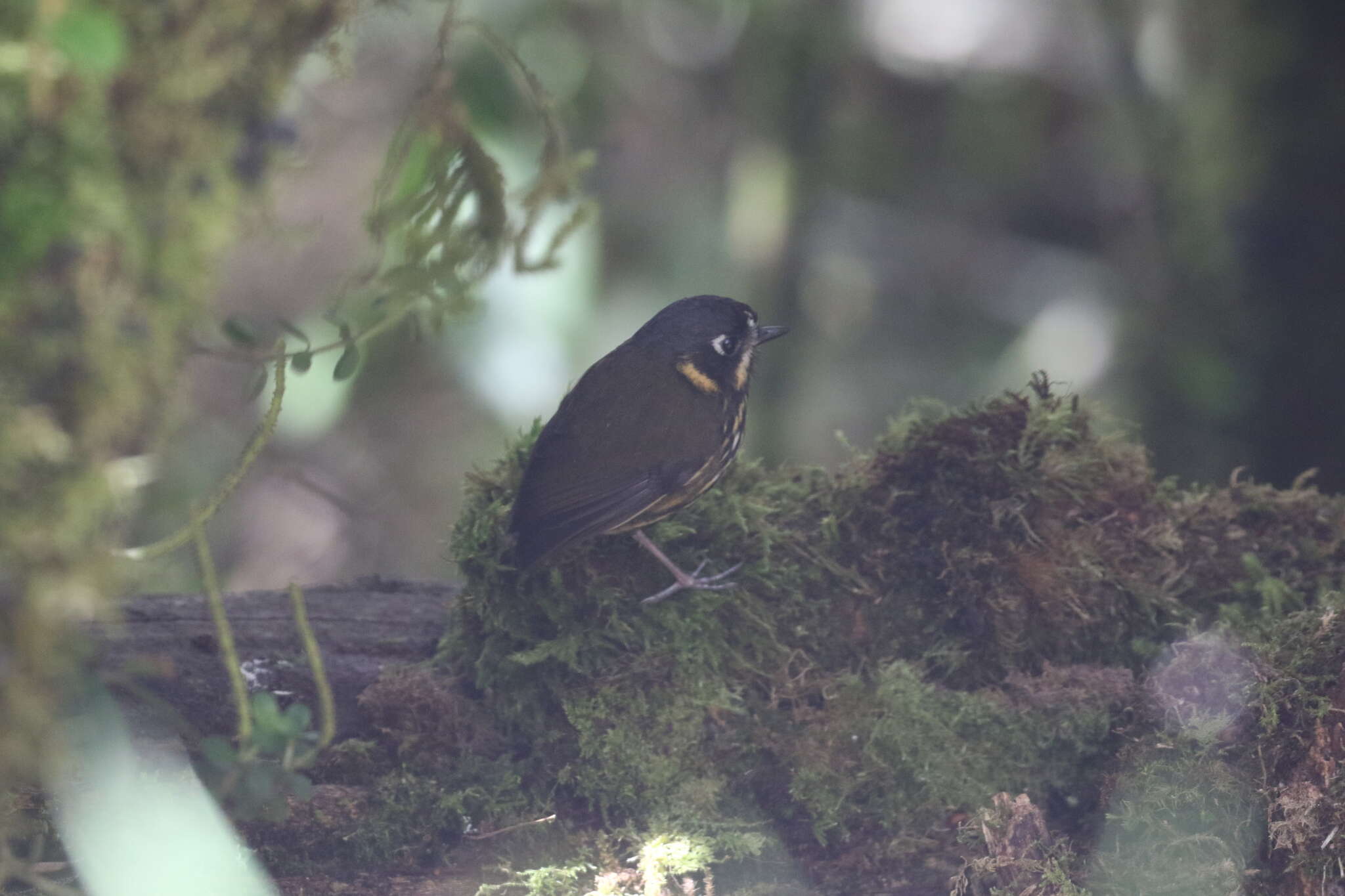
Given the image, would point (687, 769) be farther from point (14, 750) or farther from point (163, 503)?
point (163, 503)

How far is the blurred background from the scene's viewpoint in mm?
5129

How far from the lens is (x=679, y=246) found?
5730mm

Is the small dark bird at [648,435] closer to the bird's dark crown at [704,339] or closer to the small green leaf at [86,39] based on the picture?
the bird's dark crown at [704,339]

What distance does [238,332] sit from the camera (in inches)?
68.8

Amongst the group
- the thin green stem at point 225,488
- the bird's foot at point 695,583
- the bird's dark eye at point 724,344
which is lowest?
the thin green stem at point 225,488

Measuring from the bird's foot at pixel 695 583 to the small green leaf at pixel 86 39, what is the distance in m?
1.81

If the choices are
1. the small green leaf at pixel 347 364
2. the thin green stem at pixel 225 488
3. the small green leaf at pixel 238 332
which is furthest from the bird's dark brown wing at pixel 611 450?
the small green leaf at pixel 238 332

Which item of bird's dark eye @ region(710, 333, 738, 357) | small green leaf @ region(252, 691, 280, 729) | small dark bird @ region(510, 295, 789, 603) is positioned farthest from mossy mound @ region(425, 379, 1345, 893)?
small green leaf @ region(252, 691, 280, 729)

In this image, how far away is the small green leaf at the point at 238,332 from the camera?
1744mm

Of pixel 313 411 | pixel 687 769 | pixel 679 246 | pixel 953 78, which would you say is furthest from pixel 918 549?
pixel 953 78

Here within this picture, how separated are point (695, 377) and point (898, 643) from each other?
3.07 feet

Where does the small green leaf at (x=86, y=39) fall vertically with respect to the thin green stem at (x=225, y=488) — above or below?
above

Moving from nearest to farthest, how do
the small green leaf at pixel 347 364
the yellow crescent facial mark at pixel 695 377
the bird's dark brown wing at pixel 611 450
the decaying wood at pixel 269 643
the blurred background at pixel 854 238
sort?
the small green leaf at pixel 347 364 → the decaying wood at pixel 269 643 → the bird's dark brown wing at pixel 611 450 → the yellow crescent facial mark at pixel 695 377 → the blurred background at pixel 854 238

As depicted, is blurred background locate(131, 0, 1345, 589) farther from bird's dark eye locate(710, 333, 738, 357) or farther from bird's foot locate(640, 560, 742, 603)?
bird's foot locate(640, 560, 742, 603)
